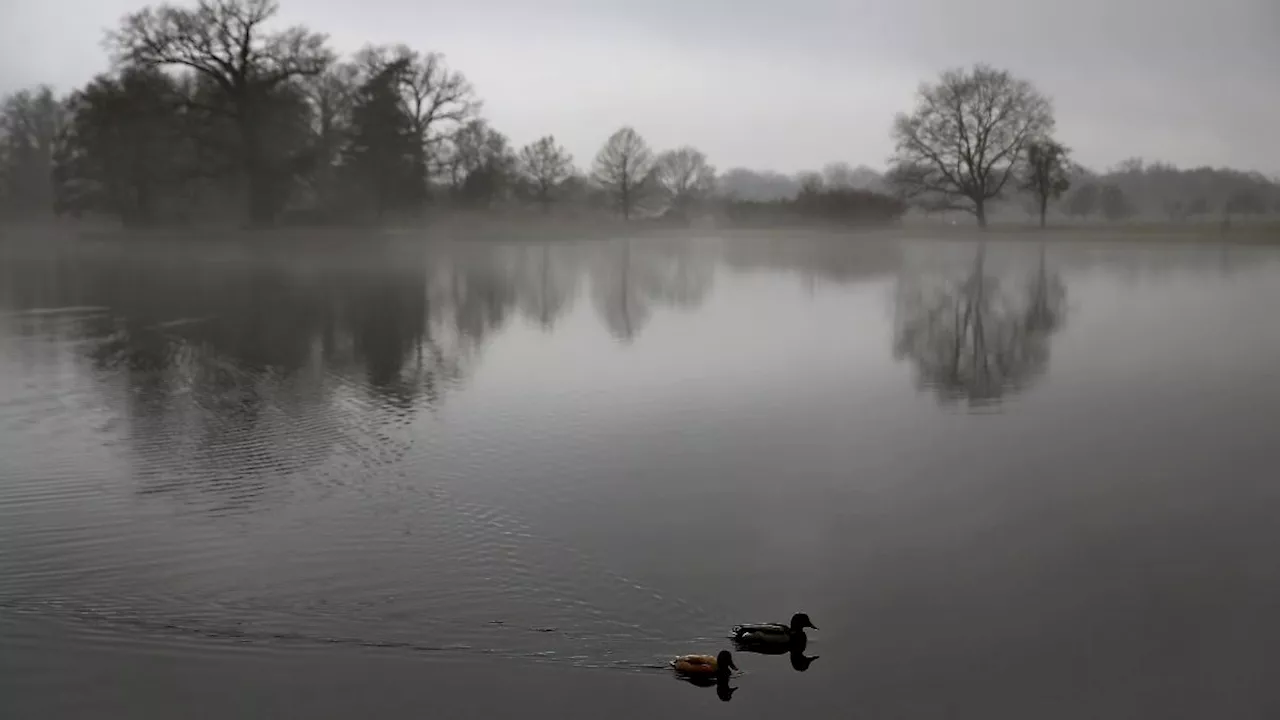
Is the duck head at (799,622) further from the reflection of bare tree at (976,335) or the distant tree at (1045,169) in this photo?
the distant tree at (1045,169)

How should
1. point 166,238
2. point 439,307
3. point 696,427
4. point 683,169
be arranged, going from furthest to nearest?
point 683,169, point 166,238, point 439,307, point 696,427

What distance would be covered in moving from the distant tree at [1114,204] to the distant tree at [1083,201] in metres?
1.26

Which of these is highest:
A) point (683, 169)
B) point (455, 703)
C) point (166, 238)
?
point (683, 169)

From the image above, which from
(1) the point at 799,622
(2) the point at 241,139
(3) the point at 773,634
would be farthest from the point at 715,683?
(2) the point at 241,139

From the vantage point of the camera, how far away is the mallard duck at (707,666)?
19.2ft

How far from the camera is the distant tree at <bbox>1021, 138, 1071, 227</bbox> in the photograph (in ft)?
204

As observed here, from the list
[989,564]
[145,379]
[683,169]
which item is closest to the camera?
[989,564]

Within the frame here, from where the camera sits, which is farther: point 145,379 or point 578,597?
point 145,379

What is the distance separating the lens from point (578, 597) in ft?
22.7

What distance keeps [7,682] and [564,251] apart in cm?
4756

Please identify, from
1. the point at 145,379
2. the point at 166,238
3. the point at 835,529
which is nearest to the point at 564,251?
the point at 166,238

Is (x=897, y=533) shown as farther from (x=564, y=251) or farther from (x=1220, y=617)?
(x=564, y=251)

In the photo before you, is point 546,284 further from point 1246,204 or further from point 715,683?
point 1246,204

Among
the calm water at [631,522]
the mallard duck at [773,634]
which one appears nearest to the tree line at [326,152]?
the calm water at [631,522]
